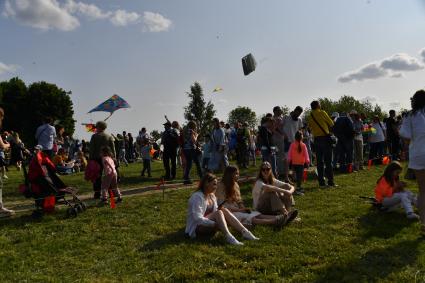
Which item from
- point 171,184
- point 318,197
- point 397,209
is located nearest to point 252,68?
point 171,184

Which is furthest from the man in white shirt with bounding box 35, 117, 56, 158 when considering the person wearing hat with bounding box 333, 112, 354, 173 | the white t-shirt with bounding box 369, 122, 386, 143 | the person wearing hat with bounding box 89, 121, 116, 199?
the white t-shirt with bounding box 369, 122, 386, 143

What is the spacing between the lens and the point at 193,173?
16922 millimetres

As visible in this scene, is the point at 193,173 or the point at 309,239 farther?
the point at 193,173

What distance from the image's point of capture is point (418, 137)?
6578mm

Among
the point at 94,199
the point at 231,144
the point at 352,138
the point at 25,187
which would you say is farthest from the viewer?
the point at 231,144

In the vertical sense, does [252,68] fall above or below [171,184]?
above

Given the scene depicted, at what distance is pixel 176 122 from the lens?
47.5 ft

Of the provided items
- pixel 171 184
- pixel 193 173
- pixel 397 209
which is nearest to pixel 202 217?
pixel 397 209

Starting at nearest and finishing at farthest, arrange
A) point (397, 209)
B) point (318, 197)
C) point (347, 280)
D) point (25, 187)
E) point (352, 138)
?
point (347, 280) < point (397, 209) < point (25, 187) < point (318, 197) < point (352, 138)

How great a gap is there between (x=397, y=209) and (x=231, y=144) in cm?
1208

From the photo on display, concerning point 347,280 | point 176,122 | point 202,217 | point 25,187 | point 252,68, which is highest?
point 252,68

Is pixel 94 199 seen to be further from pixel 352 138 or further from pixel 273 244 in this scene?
pixel 352 138

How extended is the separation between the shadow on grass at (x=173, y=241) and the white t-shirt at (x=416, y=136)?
314 cm

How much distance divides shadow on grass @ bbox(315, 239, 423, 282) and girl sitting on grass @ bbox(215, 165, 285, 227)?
5.86 ft
